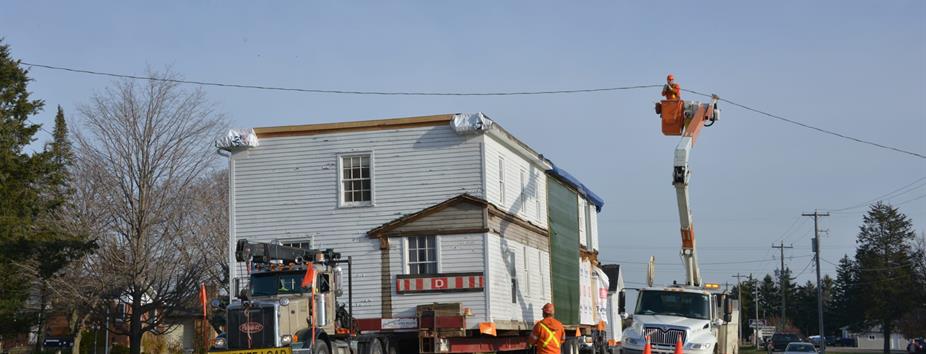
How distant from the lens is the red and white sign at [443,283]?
2398 centimetres

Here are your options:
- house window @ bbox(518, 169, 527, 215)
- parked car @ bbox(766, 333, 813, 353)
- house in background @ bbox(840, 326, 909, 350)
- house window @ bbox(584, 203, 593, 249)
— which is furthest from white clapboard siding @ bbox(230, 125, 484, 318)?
house in background @ bbox(840, 326, 909, 350)

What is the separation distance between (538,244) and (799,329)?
11472 centimetres

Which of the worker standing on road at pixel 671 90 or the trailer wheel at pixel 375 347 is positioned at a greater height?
the worker standing on road at pixel 671 90

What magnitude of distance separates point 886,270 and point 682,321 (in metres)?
78.3

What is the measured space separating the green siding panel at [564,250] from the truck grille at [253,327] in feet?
40.3

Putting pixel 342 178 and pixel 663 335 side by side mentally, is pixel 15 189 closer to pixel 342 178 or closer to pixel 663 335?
pixel 342 178

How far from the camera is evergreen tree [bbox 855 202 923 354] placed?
95363 mm

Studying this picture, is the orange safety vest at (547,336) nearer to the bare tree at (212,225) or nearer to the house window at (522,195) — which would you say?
the house window at (522,195)

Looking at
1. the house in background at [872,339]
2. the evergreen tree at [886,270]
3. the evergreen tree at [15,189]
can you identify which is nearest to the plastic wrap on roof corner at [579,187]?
the evergreen tree at [15,189]

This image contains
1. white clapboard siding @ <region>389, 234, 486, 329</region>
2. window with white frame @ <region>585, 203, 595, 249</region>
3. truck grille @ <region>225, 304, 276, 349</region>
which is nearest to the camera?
truck grille @ <region>225, 304, 276, 349</region>

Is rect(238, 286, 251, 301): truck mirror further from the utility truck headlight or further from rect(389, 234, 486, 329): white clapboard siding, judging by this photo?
the utility truck headlight

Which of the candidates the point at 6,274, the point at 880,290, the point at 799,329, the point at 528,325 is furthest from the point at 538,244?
the point at 799,329

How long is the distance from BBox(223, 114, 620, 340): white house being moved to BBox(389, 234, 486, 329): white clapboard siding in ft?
0.07

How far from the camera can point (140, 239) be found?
3619 centimetres
